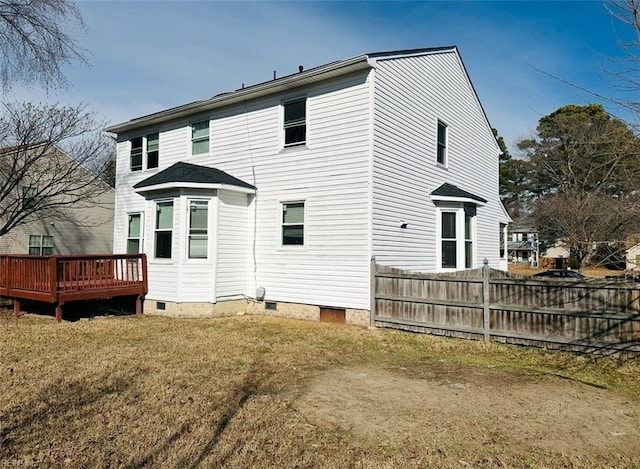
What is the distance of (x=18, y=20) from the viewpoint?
9.95 m

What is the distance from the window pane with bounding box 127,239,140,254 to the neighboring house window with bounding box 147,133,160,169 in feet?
9.04

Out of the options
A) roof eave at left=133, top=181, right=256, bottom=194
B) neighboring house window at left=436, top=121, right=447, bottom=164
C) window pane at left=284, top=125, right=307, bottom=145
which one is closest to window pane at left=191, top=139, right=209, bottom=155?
roof eave at left=133, top=181, right=256, bottom=194

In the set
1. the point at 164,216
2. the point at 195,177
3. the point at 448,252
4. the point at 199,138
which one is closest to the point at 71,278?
the point at 164,216

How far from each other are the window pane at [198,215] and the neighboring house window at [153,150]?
4290 mm

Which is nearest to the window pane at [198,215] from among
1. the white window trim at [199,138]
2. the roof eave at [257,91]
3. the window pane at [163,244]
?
the window pane at [163,244]

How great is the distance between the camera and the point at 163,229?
38.8ft

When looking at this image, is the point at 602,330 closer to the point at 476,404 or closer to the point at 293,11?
the point at 476,404

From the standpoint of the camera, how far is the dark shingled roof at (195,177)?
37.4 ft

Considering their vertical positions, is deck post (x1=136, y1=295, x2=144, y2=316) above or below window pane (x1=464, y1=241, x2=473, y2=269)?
below

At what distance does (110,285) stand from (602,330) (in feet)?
36.6

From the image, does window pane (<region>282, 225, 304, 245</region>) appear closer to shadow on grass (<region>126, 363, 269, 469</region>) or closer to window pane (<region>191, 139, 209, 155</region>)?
window pane (<region>191, 139, 209, 155</region>)

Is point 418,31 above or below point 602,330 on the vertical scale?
above

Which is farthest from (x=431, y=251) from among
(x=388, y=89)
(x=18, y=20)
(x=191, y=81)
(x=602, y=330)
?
(x=191, y=81)

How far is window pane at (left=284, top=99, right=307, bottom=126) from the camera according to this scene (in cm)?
1134
